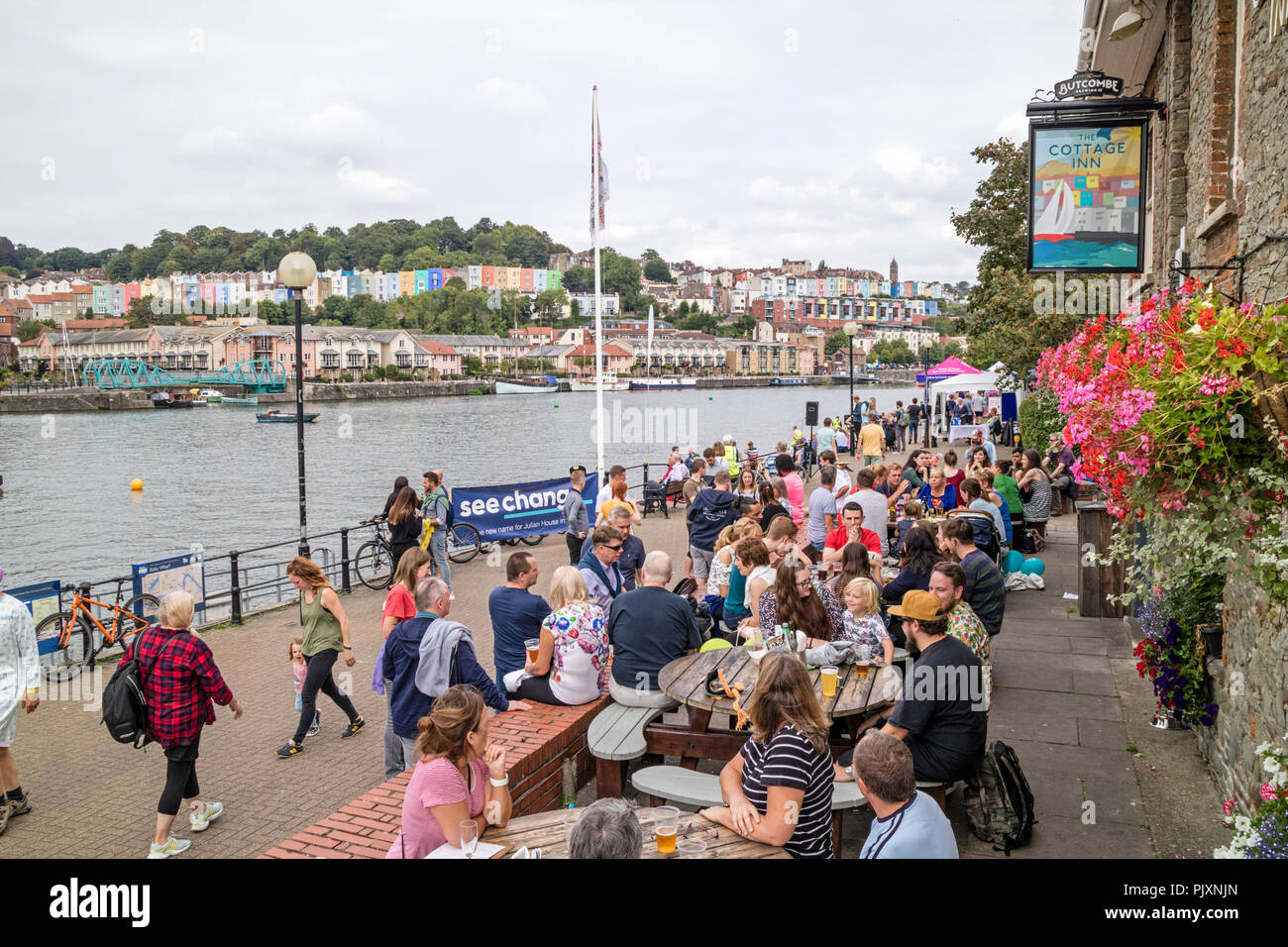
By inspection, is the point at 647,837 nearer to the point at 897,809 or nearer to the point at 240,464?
the point at 897,809

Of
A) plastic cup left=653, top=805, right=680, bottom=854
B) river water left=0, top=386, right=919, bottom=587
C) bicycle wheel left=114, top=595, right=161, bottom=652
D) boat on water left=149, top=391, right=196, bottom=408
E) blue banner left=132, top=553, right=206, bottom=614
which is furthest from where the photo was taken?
boat on water left=149, top=391, right=196, bottom=408

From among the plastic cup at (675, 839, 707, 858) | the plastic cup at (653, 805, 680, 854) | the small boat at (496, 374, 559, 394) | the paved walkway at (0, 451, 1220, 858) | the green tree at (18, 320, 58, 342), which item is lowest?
the paved walkway at (0, 451, 1220, 858)

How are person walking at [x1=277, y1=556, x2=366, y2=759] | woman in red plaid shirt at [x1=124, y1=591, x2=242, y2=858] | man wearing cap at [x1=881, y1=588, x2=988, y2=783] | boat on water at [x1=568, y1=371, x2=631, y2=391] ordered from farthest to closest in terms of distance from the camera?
1. boat on water at [x1=568, y1=371, x2=631, y2=391]
2. person walking at [x1=277, y1=556, x2=366, y2=759]
3. woman in red plaid shirt at [x1=124, y1=591, x2=242, y2=858]
4. man wearing cap at [x1=881, y1=588, x2=988, y2=783]

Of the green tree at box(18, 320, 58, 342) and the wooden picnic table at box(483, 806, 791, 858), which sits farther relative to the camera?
the green tree at box(18, 320, 58, 342)

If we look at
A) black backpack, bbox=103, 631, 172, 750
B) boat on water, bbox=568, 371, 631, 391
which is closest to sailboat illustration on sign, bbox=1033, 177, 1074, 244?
black backpack, bbox=103, 631, 172, 750

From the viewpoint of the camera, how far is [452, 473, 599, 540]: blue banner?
1659cm

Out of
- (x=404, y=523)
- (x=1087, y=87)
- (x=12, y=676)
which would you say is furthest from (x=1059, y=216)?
(x=12, y=676)

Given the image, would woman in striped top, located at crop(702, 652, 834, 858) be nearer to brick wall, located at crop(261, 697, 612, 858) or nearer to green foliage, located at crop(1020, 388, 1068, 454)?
brick wall, located at crop(261, 697, 612, 858)

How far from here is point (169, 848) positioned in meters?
5.54

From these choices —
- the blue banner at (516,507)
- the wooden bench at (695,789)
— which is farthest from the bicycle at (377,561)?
the wooden bench at (695,789)

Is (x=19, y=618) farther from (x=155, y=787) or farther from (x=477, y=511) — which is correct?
(x=477, y=511)

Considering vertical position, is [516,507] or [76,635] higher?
[516,507]

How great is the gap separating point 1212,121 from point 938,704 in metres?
5.13

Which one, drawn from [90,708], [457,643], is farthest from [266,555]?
[457,643]
